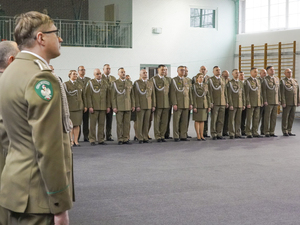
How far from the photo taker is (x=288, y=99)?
8.90m

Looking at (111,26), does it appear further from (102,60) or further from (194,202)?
(194,202)

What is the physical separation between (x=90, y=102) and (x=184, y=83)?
191 cm

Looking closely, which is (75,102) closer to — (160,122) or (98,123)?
(98,123)

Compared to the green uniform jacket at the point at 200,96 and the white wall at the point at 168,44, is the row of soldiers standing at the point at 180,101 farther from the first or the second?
the white wall at the point at 168,44

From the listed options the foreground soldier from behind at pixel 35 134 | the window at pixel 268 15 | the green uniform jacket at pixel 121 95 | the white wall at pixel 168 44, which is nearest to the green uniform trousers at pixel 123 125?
the green uniform jacket at pixel 121 95

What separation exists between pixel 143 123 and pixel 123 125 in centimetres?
42

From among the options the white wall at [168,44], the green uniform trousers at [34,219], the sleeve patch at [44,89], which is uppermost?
the white wall at [168,44]

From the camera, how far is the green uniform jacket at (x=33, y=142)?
1.34 meters

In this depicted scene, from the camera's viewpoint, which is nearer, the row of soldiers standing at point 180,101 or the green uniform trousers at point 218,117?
the row of soldiers standing at point 180,101

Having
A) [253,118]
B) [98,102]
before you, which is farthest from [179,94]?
[253,118]

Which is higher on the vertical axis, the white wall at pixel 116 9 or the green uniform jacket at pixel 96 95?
the white wall at pixel 116 9

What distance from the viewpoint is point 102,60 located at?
12875 millimetres

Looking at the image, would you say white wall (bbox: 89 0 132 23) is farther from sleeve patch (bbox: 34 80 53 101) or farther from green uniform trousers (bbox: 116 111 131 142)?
sleeve patch (bbox: 34 80 53 101)

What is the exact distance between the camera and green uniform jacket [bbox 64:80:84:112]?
7391 millimetres
